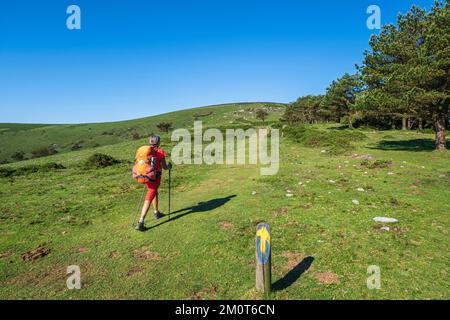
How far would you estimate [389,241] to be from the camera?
303 inches

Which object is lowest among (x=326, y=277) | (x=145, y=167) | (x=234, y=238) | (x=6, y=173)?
(x=326, y=277)

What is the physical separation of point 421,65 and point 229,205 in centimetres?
2022

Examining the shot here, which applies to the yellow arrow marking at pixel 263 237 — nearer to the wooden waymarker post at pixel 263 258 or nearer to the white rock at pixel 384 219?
the wooden waymarker post at pixel 263 258

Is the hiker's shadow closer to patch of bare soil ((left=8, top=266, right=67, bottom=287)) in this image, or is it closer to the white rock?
patch of bare soil ((left=8, top=266, right=67, bottom=287))

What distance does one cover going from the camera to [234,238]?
8367mm

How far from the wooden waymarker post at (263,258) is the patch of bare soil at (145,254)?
3080 mm

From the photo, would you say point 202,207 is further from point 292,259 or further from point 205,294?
point 205,294

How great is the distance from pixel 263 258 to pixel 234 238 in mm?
3032

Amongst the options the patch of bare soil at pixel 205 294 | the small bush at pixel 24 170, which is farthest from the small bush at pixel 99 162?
the patch of bare soil at pixel 205 294

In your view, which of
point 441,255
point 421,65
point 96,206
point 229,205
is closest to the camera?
point 441,255

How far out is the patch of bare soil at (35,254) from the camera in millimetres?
7677

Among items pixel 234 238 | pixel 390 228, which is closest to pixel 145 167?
pixel 234 238
